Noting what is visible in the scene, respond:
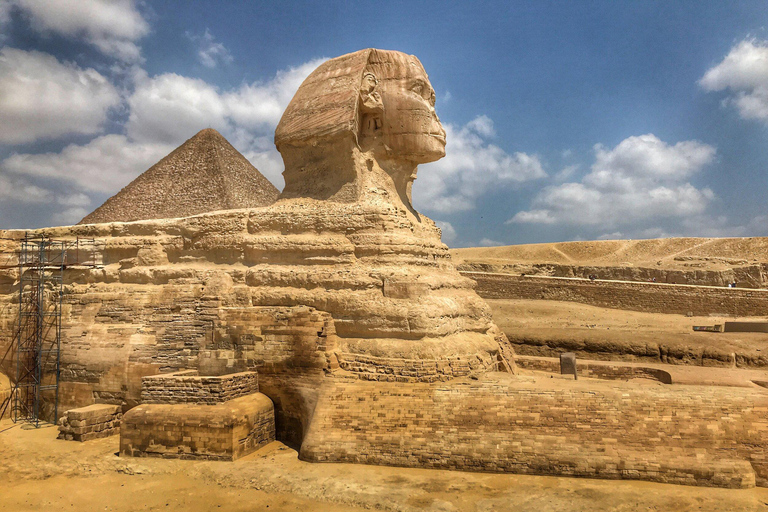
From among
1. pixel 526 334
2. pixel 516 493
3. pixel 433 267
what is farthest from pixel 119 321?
pixel 526 334

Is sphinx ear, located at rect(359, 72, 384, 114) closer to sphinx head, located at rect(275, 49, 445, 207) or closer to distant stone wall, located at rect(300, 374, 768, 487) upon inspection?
sphinx head, located at rect(275, 49, 445, 207)

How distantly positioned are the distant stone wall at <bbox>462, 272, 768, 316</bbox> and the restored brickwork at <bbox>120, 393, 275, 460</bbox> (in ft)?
60.1

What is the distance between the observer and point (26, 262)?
1138 centimetres

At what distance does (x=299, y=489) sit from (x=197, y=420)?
2.00 metres

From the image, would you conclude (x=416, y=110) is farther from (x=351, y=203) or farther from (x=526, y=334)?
(x=526, y=334)

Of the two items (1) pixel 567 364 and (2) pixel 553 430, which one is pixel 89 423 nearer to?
(2) pixel 553 430

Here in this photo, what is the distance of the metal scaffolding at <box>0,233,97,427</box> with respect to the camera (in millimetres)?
9844

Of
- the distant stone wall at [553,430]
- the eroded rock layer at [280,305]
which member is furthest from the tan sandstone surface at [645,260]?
the distant stone wall at [553,430]

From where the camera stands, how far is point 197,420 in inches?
285

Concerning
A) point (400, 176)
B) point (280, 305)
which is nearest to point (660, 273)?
point (400, 176)

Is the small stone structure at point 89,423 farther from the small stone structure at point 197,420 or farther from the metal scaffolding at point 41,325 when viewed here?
the metal scaffolding at point 41,325

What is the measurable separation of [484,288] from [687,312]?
8401 mm

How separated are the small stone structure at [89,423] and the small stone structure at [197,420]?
4.25 feet

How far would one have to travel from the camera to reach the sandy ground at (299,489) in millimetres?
5480
